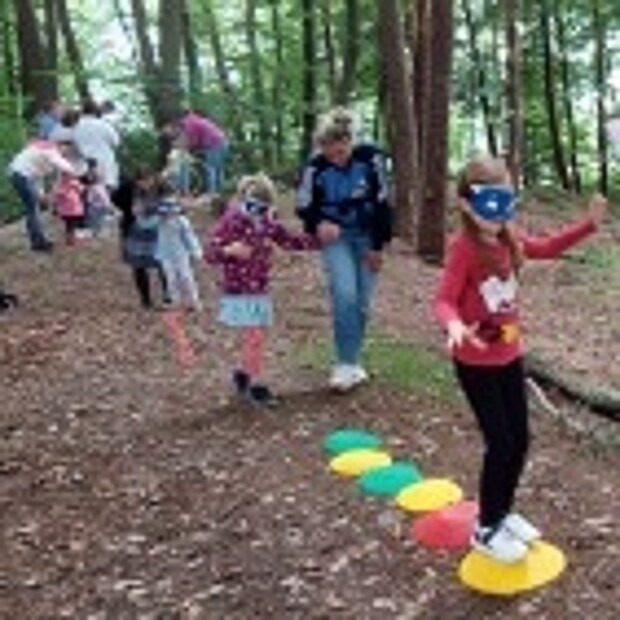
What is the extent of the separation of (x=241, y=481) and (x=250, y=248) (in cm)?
177

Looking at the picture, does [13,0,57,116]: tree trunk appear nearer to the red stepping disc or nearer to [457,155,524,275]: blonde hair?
the red stepping disc

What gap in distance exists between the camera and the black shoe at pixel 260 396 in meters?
9.40

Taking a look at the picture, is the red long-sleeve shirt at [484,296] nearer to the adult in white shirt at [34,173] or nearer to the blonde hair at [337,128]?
the blonde hair at [337,128]

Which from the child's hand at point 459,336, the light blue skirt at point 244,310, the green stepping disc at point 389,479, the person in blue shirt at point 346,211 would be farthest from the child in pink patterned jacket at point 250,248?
the child's hand at point 459,336

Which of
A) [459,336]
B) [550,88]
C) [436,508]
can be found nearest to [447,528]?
[436,508]

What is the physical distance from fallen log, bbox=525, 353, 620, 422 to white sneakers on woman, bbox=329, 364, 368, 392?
1.75m

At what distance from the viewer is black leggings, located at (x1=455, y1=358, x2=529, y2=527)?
20.1ft

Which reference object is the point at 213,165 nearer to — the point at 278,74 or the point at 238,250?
the point at 238,250

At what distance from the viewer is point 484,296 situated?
6117mm

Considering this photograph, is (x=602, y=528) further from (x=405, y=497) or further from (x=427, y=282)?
(x=427, y=282)

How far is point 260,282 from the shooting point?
9203mm

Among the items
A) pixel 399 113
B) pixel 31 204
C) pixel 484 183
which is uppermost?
pixel 484 183

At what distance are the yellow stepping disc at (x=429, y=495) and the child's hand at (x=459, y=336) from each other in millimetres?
1629

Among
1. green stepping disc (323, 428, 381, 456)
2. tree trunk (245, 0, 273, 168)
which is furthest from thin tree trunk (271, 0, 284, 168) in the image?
green stepping disc (323, 428, 381, 456)
